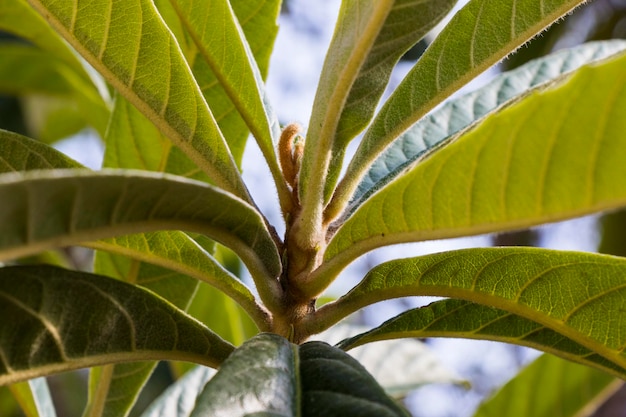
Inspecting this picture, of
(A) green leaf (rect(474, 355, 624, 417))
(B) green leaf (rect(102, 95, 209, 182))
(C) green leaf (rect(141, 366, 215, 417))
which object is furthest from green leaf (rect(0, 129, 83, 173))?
(A) green leaf (rect(474, 355, 624, 417))

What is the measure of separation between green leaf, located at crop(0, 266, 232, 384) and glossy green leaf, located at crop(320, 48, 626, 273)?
25 cm

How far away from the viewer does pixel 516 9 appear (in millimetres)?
804

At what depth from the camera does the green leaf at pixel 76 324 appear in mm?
620

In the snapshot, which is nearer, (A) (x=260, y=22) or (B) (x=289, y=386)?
(B) (x=289, y=386)

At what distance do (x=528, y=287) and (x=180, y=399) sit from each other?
0.68m

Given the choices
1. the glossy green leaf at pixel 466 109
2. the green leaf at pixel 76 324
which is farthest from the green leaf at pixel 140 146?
the green leaf at pixel 76 324

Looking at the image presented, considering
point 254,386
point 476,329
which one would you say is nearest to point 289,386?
point 254,386

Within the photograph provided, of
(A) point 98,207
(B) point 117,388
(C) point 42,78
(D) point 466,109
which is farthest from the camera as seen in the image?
(C) point 42,78

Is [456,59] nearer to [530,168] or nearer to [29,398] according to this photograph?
[530,168]

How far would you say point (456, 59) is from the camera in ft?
2.72

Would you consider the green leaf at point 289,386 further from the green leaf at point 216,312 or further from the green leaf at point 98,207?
the green leaf at point 216,312

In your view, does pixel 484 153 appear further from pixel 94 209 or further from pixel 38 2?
pixel 38 2

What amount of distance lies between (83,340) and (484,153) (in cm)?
38

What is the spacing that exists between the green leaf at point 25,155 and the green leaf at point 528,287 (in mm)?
311
